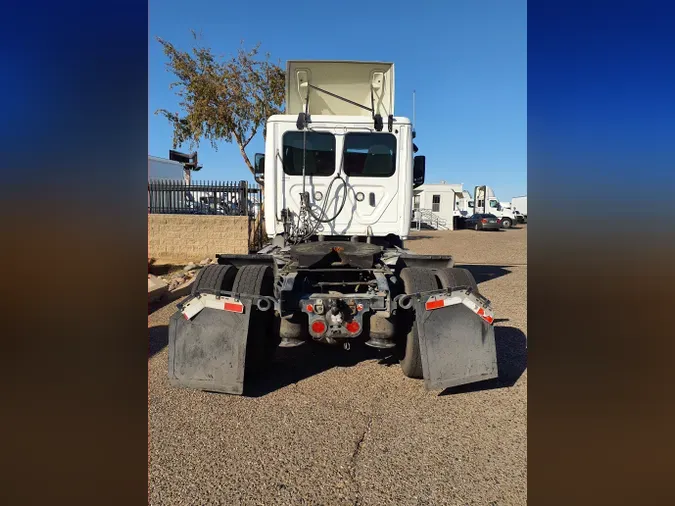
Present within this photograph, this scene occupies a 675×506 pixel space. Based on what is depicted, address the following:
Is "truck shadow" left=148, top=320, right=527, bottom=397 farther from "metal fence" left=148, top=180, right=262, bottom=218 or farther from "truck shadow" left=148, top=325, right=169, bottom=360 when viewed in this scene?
"metal fence" left=148, top=180, right=262, bottom=218

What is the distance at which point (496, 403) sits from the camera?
3691 mm

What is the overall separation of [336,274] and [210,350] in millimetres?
1578

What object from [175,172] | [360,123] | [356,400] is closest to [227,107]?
[175,172]

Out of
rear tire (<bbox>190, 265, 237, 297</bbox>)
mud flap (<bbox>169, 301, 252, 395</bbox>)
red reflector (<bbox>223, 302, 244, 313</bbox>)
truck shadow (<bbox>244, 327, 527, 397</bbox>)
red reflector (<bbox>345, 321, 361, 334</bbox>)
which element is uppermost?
rear tire (<bbox>190, 265, 237, 297</bbox>)

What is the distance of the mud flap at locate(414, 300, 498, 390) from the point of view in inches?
144

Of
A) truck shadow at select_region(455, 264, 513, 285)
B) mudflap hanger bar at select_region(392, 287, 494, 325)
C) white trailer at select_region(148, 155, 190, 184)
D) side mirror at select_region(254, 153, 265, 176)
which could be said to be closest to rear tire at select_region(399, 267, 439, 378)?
mudflap hanger bar at select_region(392, 287, 494, 325)

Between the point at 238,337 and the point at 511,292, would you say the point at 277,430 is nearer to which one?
the point at 238,337

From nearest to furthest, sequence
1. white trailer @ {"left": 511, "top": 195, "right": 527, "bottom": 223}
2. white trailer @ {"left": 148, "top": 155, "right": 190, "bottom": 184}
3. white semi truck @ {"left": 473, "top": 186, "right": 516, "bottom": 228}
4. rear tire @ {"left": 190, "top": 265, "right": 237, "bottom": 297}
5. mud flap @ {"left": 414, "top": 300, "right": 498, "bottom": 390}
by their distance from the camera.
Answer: mud flap @ {"left": 414, "top": 300, "right": 498, "bottom": 390} → rear tire @ {"left": 190, "top": 265, "right": 237, "bottom": 297} → white trailer @ {"left": 148, "top": 155, "right": 190, "bottom": 184} → white semi truck @ {"left": 473, "top": 186, "right": 516, "bottom": 228} → white trailer @ {"left": 511, "top": 195, "right": 527, "bottom": 223}

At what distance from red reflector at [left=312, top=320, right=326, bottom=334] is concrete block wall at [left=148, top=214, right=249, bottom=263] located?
303 inches

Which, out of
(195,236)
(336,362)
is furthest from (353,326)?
(195,236)

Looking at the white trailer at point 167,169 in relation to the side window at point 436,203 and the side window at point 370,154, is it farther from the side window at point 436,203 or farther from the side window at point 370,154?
the side window at point 436,203

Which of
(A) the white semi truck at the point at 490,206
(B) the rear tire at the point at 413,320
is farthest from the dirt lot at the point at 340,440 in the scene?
(A) the white semi truck at the point at 490,206

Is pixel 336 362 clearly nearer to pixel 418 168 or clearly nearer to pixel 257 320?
pixel 257 320

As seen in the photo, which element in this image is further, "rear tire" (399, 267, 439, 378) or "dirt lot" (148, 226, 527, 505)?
"rear tire" (399, 267, 439, 378)
